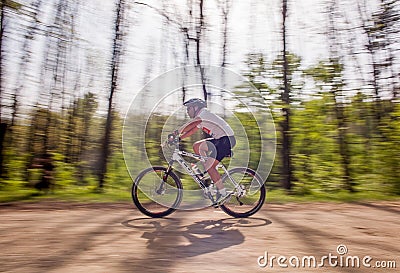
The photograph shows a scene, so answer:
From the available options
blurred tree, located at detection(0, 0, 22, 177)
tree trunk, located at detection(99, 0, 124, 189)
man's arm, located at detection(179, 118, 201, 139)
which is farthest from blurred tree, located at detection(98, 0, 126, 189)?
man's arm, located at detection(179, 118, 201, 139)

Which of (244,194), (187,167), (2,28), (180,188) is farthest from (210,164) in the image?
(2,28)

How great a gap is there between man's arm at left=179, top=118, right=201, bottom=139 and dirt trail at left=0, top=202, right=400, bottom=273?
127cm

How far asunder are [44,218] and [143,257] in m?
2.63

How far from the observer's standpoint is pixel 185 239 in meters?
3.98

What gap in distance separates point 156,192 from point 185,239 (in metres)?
1.38

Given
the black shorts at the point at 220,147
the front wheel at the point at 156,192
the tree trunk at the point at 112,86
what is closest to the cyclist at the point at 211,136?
the black shorts at the point at 220,147

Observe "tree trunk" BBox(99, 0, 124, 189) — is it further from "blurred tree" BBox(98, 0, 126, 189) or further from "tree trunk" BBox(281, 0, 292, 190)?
"tree trunk" BBox(281, 0, 292, 190)

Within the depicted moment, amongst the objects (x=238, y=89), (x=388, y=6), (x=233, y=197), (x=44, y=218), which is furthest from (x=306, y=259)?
(x=388, y=6)

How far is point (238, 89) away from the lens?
9227mm

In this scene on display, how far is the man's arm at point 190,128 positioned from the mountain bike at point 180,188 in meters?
0.11

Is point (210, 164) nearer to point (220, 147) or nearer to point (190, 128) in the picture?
point (220, 147)

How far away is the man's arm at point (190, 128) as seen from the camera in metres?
5.12

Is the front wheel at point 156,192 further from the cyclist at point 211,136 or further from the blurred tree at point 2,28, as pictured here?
the blurred tree at point 2,28

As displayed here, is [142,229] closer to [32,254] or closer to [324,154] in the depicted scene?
[32,254]
